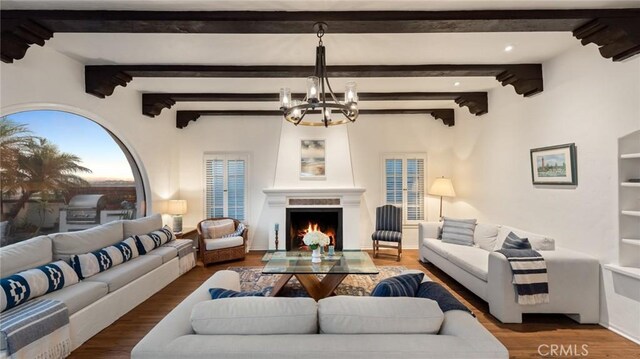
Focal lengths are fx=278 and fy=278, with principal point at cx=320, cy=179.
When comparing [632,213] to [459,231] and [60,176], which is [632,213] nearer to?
[459,231]

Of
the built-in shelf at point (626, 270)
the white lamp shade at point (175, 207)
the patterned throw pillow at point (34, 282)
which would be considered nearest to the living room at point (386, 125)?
the built-in shelf at point (626, 270)

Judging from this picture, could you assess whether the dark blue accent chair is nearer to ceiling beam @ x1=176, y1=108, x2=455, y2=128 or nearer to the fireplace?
the fireplace

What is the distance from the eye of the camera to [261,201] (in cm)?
586

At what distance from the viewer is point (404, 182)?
590 centimetres

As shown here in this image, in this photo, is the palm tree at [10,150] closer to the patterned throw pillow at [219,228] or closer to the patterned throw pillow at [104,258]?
the patterned throw pillow at [104,258]

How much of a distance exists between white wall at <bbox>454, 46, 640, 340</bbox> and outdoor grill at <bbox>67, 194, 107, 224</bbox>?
6.23 m

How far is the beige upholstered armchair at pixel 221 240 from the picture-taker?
4.76 metres

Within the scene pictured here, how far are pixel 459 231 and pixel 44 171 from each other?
576 cm

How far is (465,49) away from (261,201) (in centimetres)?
441

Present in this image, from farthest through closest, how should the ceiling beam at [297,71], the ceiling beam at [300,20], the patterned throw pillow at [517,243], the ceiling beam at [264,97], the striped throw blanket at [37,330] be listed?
the ceiling beam at [264,97] < the ceiling beam at [297,71] < the patterned throw pillow at [517,243] < the ceiling beam at [300,20] < the striped throw blanket at [37,330]

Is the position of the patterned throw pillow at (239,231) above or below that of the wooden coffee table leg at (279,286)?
above

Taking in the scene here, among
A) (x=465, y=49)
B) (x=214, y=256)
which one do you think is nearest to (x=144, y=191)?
(x=214, y=256)

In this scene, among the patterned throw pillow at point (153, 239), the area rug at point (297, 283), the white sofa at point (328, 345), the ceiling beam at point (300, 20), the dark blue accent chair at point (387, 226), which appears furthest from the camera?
the dark blue accent chair at point (387, 226)

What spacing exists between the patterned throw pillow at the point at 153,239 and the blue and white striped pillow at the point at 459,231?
4399 mm
